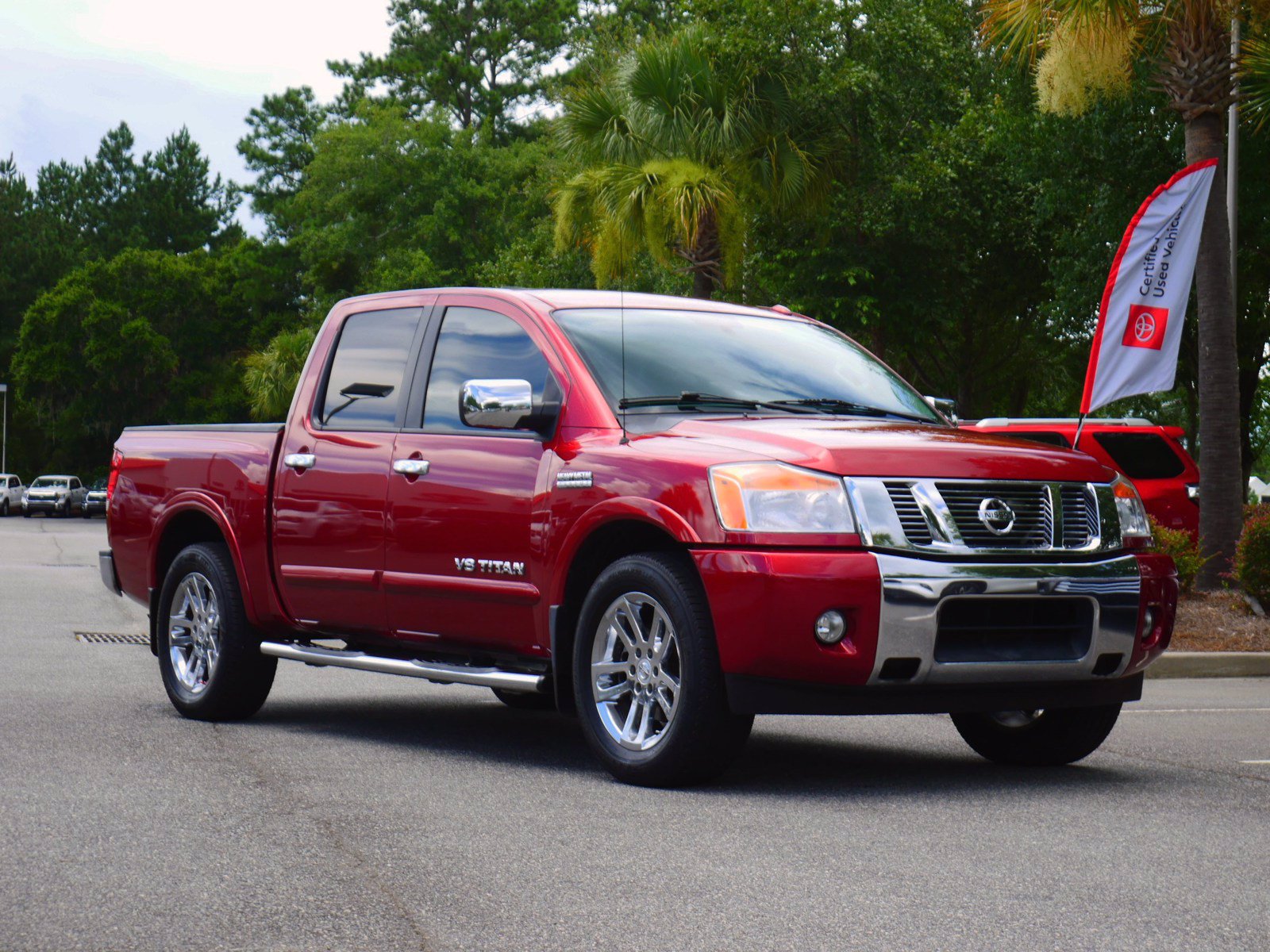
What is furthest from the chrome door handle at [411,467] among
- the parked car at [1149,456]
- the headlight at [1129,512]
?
the parked car at [1149,456]

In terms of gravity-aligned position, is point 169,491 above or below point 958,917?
above

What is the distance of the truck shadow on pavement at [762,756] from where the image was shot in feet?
22.2

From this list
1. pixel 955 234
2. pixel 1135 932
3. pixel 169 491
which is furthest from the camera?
pixel 955 234

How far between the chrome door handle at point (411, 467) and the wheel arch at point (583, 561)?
0.97 m

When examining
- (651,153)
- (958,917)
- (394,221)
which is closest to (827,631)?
(958,917)

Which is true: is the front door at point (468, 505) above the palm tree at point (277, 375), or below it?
below

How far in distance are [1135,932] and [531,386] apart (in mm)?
3680

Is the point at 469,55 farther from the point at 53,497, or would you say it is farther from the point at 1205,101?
the point at 1205,101

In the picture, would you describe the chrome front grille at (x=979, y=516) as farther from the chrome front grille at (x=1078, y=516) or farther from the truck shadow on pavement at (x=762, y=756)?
the truck shadow on pavement at (x=762, y=756)

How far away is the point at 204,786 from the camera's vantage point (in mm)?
6594

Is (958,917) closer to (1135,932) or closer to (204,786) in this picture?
(1135,932)

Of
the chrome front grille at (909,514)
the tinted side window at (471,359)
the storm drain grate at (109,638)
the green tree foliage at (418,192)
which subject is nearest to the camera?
the chrome front grille at (909,514)

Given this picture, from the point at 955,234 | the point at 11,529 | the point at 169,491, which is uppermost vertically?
the point at 955,234

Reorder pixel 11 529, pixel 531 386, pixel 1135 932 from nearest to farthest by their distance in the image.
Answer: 1. pixel 1135 932
2. pixel 531 386
3. pixel 11 529
